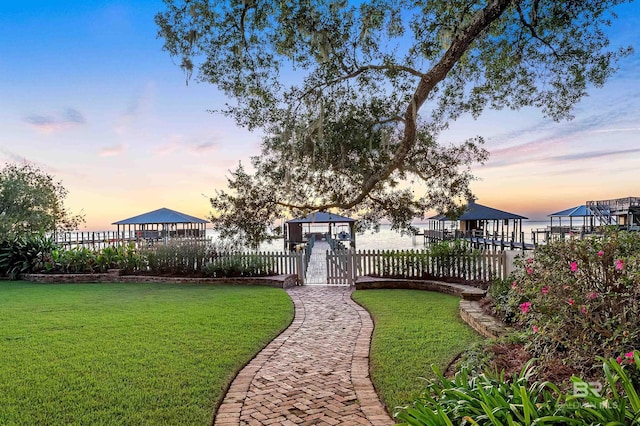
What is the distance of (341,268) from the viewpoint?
11727 mm

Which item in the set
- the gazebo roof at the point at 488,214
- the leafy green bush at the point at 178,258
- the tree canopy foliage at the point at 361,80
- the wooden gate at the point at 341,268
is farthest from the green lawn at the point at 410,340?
the gazebo roof at the point at 488,214

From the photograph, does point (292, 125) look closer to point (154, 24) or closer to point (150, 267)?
point (154, 24)

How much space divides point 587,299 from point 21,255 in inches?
614

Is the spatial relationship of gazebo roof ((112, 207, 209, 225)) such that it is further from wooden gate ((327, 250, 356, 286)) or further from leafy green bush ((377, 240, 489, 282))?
leafy green bush ((377, 240, 489, 282))

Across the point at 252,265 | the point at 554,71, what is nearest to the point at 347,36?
the point at 554,71

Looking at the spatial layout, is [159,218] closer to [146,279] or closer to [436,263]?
[146,279]

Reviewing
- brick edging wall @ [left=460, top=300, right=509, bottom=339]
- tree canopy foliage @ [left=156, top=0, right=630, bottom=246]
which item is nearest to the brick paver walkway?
brick edging wall @ [left=460, top=300, right=509, bottom=339]

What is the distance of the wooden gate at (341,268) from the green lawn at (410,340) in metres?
2.59

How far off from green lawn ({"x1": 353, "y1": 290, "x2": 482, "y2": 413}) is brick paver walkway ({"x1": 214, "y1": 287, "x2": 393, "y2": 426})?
0.15 metres

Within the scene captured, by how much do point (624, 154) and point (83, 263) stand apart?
16.6 metres

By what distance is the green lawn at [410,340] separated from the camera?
3.82 metres

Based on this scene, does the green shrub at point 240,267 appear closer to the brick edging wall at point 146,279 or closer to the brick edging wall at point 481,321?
the brick edging wall at point 146,279

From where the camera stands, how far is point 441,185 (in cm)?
772

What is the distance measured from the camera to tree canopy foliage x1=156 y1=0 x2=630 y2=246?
662 cm
